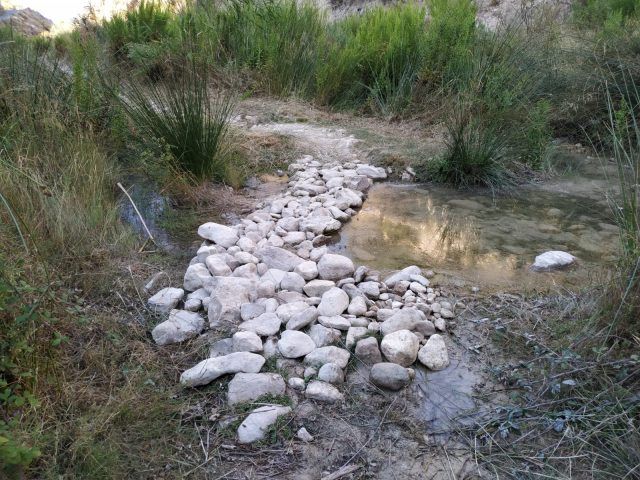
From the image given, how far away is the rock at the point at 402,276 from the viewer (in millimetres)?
2531

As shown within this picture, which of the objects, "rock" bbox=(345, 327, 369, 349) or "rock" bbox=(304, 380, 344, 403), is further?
"rock" bbox=(345, 327, 369, 349)

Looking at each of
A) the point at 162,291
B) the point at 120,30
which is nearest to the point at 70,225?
the point at 162,291

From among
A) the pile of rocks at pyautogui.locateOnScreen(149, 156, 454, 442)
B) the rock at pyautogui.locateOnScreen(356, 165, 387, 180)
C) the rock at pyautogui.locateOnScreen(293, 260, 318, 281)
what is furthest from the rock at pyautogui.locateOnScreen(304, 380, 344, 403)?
the rock at pyautogui.locateOnScreen(356, 165, 387, 180)

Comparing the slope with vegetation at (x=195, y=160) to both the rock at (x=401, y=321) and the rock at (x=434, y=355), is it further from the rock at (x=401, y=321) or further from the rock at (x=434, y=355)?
the rock at (x=401, y=321)

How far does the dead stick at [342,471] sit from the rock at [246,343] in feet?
1.90

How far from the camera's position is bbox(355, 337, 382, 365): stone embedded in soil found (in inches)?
79.4

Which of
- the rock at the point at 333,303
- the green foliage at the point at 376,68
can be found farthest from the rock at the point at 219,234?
the green foliage at the point at 376,68

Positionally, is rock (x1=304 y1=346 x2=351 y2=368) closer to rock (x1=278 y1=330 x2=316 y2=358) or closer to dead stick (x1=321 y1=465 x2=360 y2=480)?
rock (x1=278 y1=330 x2=316 y2=358)

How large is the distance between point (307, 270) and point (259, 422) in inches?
38.0

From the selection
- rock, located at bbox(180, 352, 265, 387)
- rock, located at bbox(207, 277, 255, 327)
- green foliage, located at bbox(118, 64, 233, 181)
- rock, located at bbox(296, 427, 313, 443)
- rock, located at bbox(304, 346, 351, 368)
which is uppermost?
green foliage, located at bbox(118, 64, 233, 181)

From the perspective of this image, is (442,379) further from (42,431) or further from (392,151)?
(392,151)

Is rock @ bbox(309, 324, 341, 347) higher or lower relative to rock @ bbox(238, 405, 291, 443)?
higher

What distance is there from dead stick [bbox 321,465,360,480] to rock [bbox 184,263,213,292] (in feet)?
3.64

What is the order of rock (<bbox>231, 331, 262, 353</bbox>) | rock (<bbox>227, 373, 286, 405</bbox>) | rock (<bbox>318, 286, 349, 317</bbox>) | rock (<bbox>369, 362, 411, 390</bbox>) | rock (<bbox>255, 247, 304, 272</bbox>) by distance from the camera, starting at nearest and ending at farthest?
rock (<bbox>227, 373, 286, 405</bbox>) → rock (<bbox>369, 362, 411, 390</bbox>) → rock (<bbox>231, 331, 262, 353</bbox>) → rock (<bbox>318, 286, 349, 317</bbox>) → rock (<bbox>255, 247, 304, 272</bbox>)
